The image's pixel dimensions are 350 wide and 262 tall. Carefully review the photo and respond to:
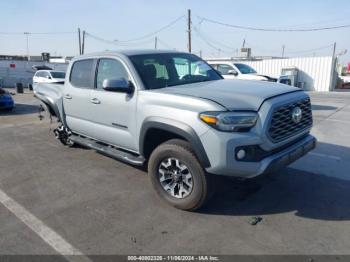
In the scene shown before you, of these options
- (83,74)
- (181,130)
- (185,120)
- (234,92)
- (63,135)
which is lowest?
(63,135)

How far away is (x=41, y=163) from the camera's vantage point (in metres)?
5.55

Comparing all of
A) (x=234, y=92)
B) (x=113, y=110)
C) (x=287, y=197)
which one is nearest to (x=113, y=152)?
(x=113, y=110)

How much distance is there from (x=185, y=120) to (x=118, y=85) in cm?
112

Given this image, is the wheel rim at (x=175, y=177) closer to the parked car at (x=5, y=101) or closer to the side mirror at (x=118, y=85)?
the side mirror at (x=118, y=85)

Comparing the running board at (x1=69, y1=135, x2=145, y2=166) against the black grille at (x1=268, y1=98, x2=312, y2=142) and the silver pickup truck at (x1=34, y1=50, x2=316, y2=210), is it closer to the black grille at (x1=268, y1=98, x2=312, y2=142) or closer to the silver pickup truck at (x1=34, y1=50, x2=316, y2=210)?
the silver pickup truck at (x1=34, y1=50, x2=316, y2=210)

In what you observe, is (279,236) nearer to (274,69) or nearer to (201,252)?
(201,252)

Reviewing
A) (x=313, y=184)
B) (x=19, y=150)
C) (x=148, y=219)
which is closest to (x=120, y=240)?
(x=148, y=219)

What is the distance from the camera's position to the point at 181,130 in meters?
3.33

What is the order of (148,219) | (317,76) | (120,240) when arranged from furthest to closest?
(317,76)
(148,219)
(120,240)

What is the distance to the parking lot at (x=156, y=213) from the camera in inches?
118

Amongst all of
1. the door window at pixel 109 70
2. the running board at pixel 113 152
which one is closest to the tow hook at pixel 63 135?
the running board at pixel 113 152

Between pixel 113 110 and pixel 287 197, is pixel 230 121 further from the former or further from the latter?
pixel 113 110

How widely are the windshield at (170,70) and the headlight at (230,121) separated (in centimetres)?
120

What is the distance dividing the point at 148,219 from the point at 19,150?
433 centimetres
